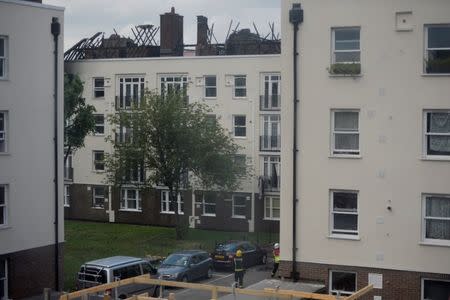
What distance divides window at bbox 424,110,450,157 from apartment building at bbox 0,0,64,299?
27.1 feet

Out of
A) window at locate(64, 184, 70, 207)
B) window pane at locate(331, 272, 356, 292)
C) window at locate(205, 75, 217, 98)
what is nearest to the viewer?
window pane at locate(331, 272, 356, 292)

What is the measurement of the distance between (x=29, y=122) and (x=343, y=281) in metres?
7.46

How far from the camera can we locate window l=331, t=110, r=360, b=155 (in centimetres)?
1421

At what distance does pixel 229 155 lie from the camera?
2980cm

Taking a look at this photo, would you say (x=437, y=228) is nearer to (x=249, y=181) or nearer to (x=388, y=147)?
(x=388, y=147)

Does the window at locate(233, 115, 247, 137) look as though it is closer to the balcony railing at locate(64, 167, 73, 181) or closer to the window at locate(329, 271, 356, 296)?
the balcony railing at locate(64, 167, 73, 181)

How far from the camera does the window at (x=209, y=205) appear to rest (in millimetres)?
32875

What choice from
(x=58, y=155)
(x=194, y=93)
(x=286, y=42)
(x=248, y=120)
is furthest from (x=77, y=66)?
(x=286, y=42)

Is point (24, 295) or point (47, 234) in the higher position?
point (47, 234)

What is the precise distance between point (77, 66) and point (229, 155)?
9.54 m

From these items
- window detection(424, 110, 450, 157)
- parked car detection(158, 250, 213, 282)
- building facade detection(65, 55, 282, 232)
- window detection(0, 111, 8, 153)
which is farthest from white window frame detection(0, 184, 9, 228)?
building facade detection(65, 55, 282, 232)

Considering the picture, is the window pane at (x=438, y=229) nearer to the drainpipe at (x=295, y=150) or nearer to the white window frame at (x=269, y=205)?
the drainpipe at (x=295, y=150)

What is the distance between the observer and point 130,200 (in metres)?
34.7

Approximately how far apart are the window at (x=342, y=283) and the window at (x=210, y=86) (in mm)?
19077
